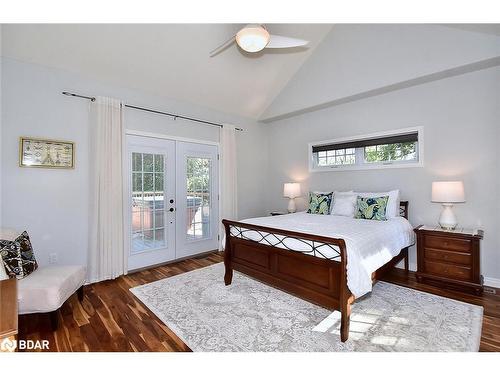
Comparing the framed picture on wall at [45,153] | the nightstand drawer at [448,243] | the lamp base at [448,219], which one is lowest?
the nightstand drawer at [448,243]

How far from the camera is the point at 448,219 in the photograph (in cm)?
307

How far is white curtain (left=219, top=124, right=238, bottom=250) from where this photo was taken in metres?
4.83

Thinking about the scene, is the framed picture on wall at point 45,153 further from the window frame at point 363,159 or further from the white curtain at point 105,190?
the window frame at point 363,159

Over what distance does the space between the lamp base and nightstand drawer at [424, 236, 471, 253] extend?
218 millimetres

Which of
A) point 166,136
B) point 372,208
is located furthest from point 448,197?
point 166,136

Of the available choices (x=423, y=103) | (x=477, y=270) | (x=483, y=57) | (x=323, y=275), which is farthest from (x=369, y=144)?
(x=323, y=275)

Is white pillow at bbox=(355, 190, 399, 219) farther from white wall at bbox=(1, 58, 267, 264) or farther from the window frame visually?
white wall at bbox=(1, 58, 267, 264)

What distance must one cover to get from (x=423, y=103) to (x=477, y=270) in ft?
7.54

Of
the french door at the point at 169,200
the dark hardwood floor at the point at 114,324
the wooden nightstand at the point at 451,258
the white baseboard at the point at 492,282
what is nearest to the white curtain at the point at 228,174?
the french door at the point at 169,200

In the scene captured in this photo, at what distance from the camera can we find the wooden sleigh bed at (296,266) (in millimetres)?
2023

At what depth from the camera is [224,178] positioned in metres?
4.84

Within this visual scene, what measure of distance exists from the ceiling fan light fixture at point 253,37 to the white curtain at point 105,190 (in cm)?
213

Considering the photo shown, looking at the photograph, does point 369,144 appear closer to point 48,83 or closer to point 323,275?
point 323,275
